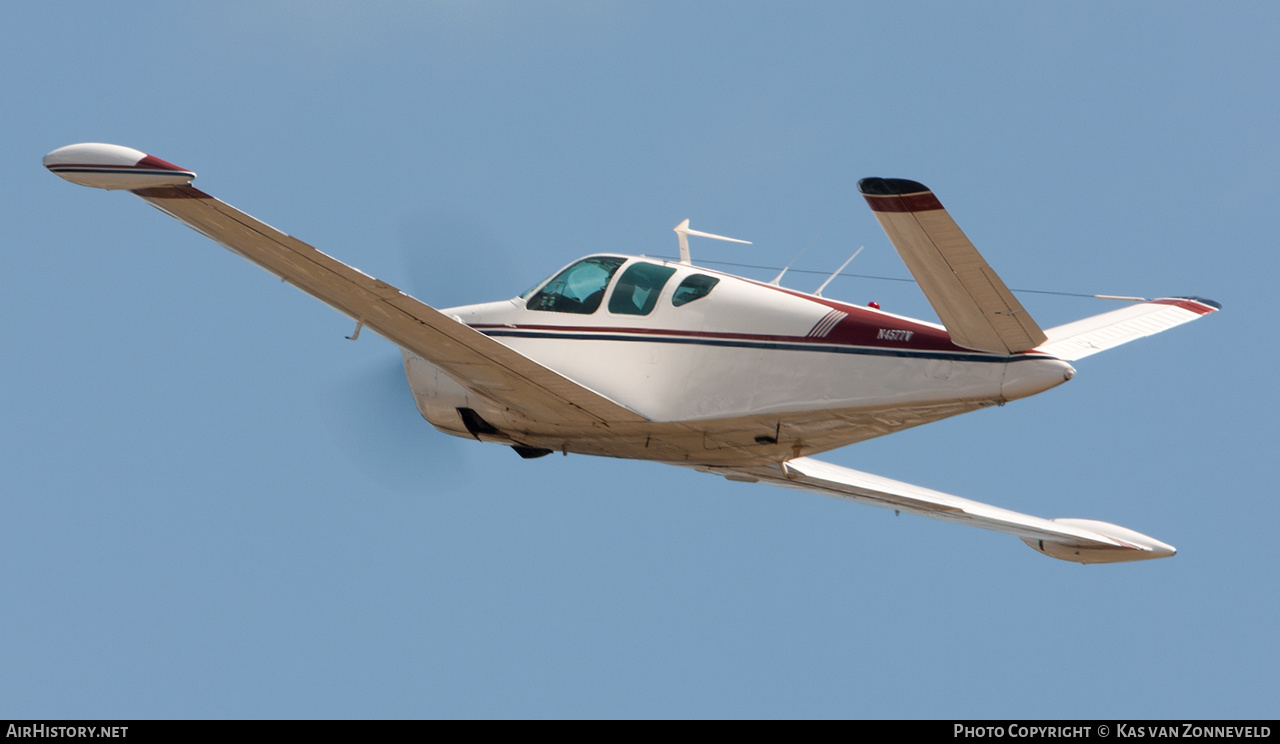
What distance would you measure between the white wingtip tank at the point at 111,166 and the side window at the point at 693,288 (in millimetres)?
5479

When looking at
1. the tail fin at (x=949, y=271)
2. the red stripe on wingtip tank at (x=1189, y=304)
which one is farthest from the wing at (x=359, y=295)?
the red stripe on wingtip tank at (x=1189, y=304)

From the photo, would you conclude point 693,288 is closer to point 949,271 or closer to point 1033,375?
point 949,271

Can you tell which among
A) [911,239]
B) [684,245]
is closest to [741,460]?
[684,245]

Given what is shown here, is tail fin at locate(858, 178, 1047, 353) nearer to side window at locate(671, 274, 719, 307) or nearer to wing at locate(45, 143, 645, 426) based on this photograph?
side window at locate(671, 274, 719, 307)

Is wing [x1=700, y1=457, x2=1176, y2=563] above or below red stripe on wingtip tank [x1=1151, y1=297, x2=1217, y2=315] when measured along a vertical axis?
below

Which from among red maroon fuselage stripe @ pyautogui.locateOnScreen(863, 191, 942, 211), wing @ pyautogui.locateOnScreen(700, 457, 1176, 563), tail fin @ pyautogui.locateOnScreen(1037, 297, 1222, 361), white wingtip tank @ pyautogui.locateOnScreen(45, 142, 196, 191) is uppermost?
white wingtip tank @ pyautogui.locateOnScreen(45, 142, 196, 191)

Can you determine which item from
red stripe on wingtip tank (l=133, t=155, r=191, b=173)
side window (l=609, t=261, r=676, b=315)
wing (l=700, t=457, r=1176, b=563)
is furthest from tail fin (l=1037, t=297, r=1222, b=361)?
red stripe on wingtip tank (l=133, t=155, r=191, b=173)

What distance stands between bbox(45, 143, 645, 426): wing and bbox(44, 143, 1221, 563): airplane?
0.02m

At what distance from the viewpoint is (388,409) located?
17.2 metres

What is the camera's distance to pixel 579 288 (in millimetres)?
15367

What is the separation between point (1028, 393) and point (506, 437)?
6709 mm

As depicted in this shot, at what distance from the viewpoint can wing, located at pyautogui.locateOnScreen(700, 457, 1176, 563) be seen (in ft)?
56.5

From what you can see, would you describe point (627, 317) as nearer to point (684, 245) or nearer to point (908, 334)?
point (684, 245)

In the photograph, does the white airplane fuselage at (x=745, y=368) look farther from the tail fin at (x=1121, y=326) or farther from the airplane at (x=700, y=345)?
the tail fin at (x=1121, y=326)
